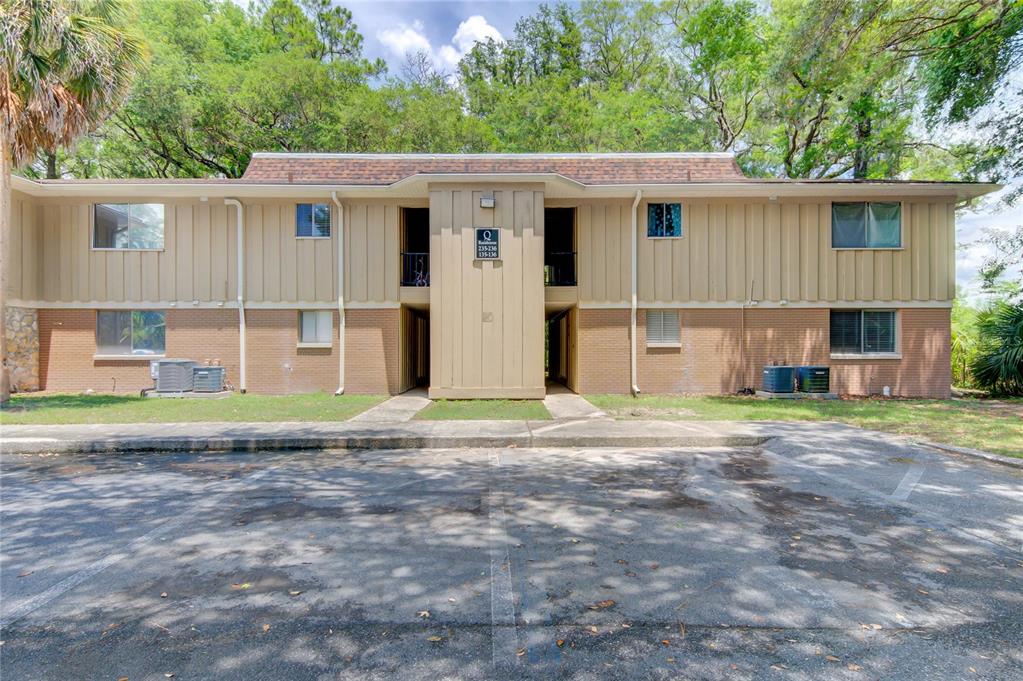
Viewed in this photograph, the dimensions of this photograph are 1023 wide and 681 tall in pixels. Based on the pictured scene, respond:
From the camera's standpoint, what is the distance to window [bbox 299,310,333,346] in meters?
13.7

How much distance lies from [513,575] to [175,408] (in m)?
9.96

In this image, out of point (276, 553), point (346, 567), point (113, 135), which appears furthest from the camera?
point (113, 135)

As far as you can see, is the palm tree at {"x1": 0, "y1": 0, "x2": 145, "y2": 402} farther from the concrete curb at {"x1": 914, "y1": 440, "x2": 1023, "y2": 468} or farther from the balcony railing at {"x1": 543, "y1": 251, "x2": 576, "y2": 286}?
the concrete curb at {"x1": 914, "y1": 440, "x2": 1023, "y2": 468}

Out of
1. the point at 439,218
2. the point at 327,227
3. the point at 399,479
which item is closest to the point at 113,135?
the point at 327,227

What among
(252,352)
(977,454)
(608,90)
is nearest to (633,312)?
(977,454)

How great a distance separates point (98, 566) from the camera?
11.2 feet

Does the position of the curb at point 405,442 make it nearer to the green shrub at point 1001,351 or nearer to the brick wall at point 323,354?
the brick wall at point 323,354

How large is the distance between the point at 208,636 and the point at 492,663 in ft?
4.89

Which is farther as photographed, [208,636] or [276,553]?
[276,553]

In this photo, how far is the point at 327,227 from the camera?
1374cm

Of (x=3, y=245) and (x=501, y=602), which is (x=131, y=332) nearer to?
(x=3, y=245)

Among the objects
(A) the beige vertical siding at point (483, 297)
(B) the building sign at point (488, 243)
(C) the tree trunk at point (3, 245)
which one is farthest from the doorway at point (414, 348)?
(C) the tree trunk at point (3, 245)

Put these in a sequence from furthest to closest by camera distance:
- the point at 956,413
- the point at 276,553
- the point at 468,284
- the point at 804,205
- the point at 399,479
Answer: the point at 804,205, the point at 468,284, the point at 956,413, the point at 399,479, the point at 276,553

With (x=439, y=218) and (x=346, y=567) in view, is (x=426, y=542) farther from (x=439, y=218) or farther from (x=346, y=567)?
(x=439, y=218)
